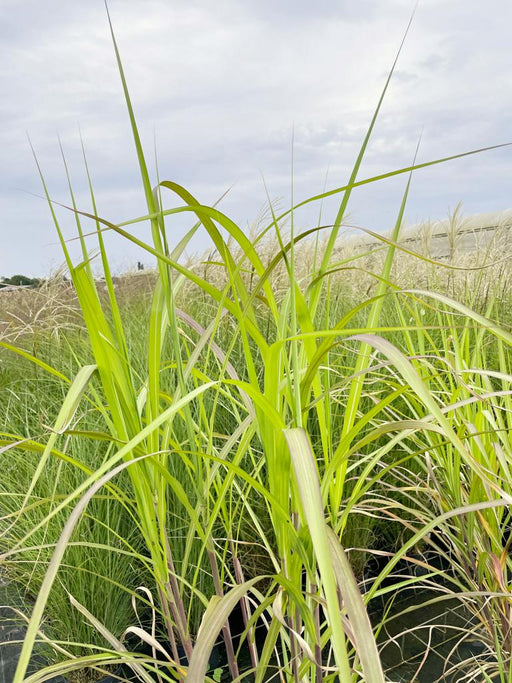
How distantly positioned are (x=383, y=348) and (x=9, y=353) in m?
3.73

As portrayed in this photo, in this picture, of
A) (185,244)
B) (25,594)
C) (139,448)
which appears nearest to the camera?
(139,448)

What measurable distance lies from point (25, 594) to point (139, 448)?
4.35 feet

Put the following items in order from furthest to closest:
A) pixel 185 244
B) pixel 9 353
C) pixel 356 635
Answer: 1. pixel 9 353
2. pixel 185 244
3. pixel 356 635

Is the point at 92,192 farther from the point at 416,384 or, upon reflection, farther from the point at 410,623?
the point at 410,623

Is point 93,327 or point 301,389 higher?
point 93,327

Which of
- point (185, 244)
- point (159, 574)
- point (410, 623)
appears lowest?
point (410, 623)

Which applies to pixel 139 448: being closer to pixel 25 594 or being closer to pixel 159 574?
pixel 159 574

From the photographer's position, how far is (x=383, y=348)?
0.61 m

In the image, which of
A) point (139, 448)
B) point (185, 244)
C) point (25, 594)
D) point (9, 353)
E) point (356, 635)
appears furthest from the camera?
point (9, 353)

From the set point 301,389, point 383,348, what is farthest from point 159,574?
point 383,348

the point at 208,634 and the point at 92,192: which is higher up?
the point at 92,192

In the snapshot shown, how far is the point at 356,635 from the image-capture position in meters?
0.54

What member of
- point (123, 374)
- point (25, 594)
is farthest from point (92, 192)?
point (25, 594)

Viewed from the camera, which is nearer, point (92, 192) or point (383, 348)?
point (383, 348)
